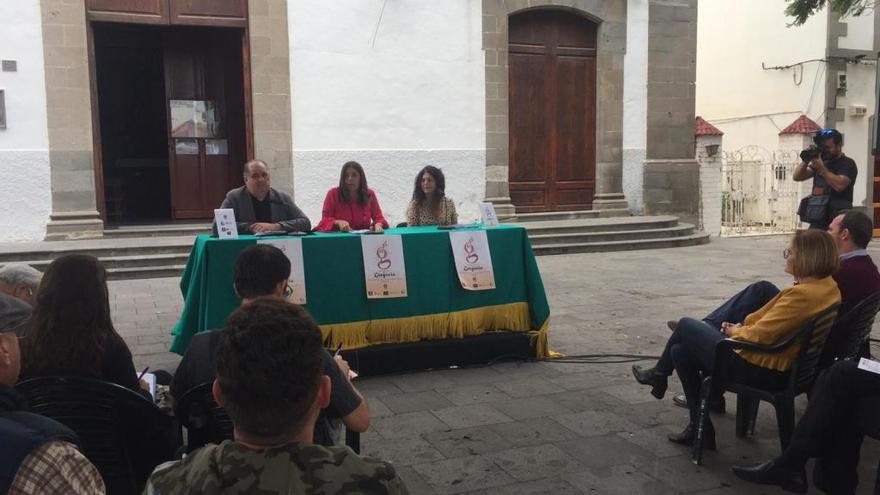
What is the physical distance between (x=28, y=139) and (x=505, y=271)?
8.12 meters

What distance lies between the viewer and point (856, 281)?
12.2 ft

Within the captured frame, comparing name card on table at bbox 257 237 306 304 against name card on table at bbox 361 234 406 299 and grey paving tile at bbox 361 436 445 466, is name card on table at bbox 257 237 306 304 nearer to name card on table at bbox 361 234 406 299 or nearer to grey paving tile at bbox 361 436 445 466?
name card on table at bbox 361 234 406 299

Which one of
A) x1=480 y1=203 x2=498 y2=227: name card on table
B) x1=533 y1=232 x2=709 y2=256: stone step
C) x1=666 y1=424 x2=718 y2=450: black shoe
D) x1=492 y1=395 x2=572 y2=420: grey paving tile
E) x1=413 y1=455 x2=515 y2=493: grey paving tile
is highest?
x1=480 y1=203 x2=498 y2=227: name card on table

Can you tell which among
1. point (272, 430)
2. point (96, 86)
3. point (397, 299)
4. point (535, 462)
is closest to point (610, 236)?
point (397, 299)

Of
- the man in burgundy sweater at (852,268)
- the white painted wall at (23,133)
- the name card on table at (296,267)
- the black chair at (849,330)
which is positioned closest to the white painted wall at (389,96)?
the white painted wall at (23,133)

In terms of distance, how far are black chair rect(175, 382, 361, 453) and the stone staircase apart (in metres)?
7.59

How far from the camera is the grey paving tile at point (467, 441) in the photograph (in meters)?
3.80

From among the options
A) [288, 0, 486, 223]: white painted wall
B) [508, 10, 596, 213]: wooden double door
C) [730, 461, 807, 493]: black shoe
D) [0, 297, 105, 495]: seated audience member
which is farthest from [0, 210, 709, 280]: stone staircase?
[0, 297, 105, 495]: seated audience member

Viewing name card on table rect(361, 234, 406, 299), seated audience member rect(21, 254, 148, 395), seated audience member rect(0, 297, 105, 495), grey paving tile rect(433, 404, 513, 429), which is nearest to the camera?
seated audience member rect(0, 297, 105, 495)

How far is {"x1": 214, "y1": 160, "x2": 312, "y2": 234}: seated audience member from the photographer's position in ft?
18.2

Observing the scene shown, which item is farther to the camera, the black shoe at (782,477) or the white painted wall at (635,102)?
the white painted wall at (635,102)

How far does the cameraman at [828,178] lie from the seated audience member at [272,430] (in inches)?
210

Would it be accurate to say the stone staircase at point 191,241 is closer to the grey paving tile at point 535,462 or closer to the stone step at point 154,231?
the stone step at point 154,231

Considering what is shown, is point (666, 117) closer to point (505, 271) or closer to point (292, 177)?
point (292, 177)
